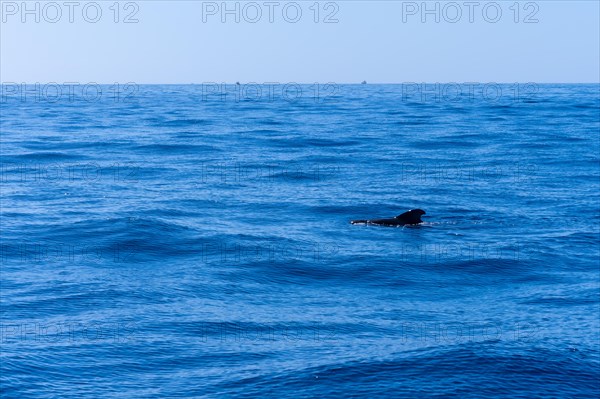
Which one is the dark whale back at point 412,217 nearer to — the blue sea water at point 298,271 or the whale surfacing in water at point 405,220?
the whale surfacing in water at point 405,220

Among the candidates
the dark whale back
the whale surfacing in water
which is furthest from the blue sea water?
the dark whale back

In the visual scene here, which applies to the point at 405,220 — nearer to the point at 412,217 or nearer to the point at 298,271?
the point at 412,217

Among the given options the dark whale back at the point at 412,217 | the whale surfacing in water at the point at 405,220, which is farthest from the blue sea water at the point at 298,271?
the dark whale back at the point at 412,217

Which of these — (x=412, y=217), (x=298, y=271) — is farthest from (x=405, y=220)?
(x=298, y=271)

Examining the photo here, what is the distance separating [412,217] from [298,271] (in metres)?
5.94

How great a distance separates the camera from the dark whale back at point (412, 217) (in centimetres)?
2628

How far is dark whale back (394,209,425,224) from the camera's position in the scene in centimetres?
2628

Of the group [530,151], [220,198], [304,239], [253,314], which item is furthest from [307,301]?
[530,151]

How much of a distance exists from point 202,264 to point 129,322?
5435 millimetres

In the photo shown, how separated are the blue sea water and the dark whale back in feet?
2.21

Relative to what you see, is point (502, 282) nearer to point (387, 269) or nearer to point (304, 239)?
point (387, 269)

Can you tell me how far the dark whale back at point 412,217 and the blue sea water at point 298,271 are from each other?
67cm

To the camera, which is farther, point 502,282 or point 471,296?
point 502,282

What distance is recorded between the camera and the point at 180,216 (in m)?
28.7
